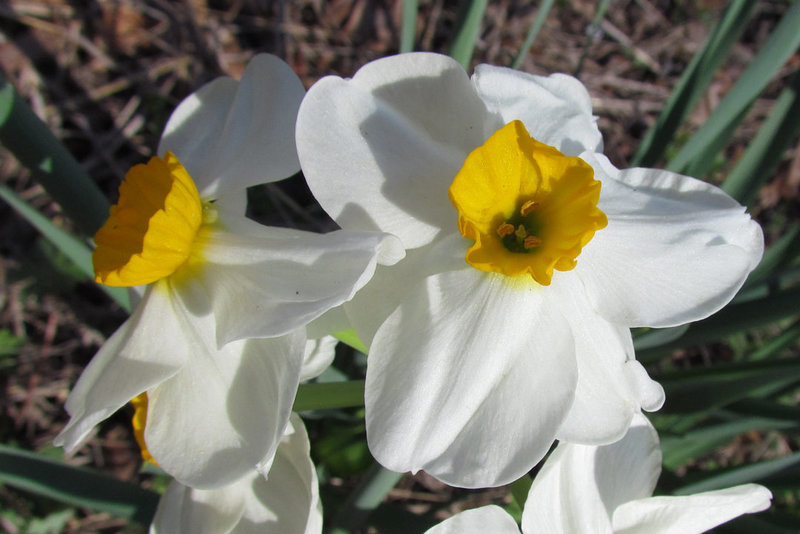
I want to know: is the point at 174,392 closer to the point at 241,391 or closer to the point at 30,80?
the point at 241,391

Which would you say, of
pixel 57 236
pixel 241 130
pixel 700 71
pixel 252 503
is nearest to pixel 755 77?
pixel 700 71

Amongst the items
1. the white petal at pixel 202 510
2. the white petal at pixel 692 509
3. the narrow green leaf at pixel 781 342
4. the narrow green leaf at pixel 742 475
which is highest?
the white petal at pixel 692 509

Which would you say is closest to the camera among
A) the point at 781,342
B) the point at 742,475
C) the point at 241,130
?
the point at 241,130

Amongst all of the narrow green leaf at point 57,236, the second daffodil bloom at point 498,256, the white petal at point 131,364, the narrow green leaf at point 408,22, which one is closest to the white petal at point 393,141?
the second daffodil bloom at point 498,256

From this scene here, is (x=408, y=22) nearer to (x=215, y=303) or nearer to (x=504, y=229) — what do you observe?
(x=504, y=229)

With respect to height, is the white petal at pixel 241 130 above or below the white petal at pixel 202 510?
above

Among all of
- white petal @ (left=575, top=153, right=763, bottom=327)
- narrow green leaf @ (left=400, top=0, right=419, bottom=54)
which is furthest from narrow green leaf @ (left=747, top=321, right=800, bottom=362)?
narrow green leaf @ (left=400, top=0, right=419, bottom=54)

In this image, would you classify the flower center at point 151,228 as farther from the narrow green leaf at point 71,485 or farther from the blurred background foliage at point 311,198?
the narrow green leaf at point 71,485
